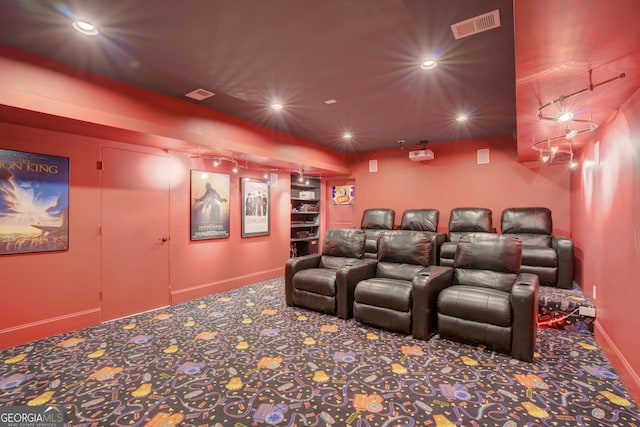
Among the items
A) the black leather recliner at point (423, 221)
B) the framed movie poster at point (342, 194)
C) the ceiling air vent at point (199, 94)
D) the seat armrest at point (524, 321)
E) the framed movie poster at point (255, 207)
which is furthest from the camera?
the framed movie poster at point (342, 194)

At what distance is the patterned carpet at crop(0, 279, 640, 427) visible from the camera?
1.91 meters

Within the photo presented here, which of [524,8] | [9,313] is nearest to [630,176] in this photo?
[524,8]

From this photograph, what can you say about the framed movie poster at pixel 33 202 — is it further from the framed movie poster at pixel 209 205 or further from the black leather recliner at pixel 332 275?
the black leather recliner at pixel 332 275

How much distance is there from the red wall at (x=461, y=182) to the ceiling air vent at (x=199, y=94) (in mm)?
4141

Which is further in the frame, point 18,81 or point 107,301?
point 107,301

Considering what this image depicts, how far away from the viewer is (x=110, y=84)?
294cm

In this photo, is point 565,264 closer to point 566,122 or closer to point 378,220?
point 566,122

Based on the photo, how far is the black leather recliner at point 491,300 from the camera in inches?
101

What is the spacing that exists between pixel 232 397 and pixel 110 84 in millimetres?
3079

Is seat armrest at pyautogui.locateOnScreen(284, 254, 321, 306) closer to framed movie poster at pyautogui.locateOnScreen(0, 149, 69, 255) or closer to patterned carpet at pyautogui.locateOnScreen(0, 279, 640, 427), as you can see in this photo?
patterned carpet at pyautogui.locateOnScreen(0, 279, 640, 427)

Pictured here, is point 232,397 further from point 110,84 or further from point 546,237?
point 546,237

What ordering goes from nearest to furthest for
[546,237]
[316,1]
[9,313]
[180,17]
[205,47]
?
[316,1] < [180,17] < [205,47] < [9,313] < [546,237]

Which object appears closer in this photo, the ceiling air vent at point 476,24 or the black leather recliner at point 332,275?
the ceiling air vent at point 476,24

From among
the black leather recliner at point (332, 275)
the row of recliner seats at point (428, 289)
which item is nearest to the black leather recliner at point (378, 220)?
the black leather recliner at point (332, 275)
